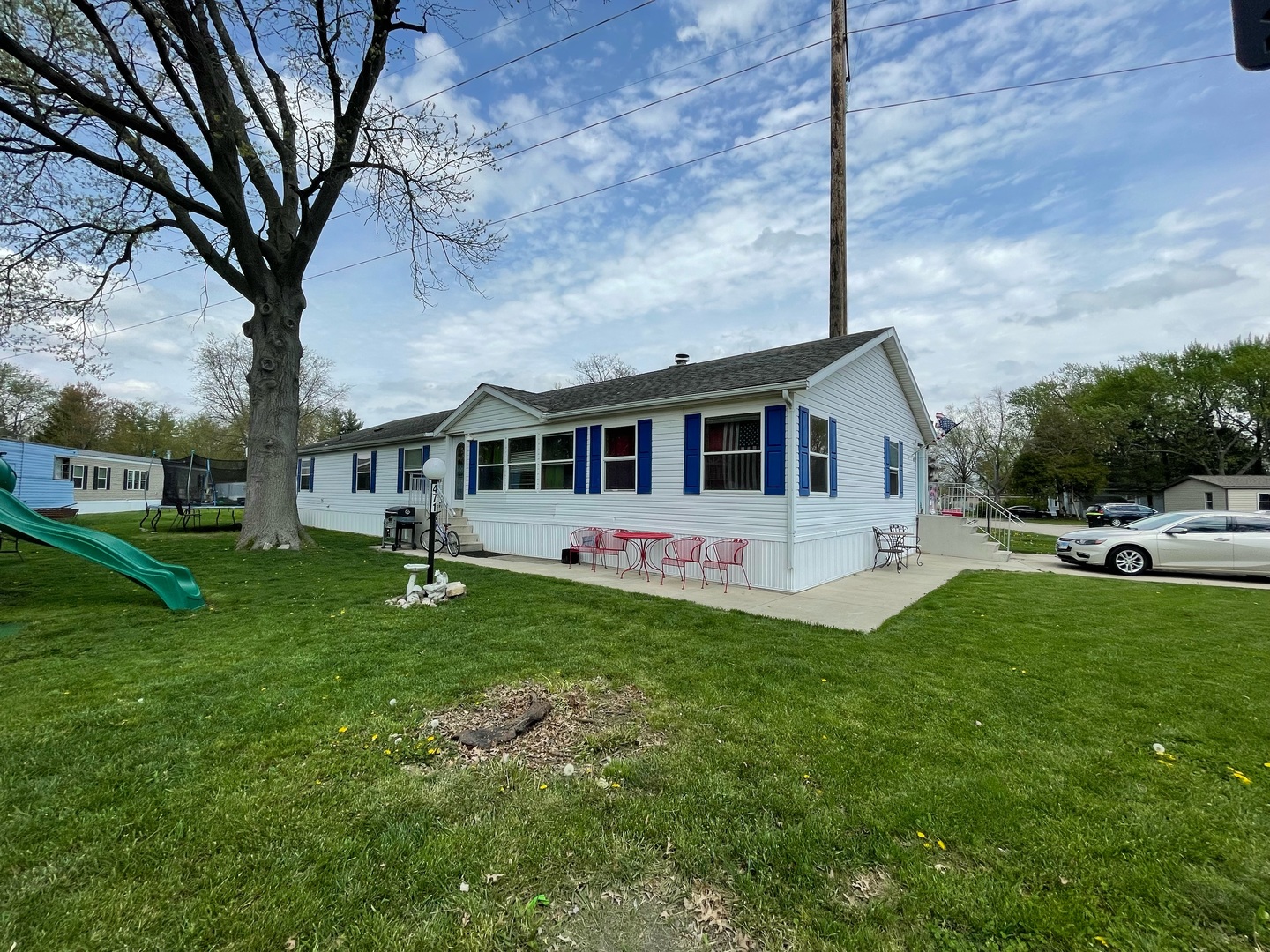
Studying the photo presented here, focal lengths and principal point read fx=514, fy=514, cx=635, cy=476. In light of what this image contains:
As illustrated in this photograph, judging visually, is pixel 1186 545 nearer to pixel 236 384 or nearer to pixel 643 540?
pixel 643 540

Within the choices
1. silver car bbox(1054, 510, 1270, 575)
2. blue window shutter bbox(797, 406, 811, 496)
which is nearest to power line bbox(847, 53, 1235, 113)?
blue window shutter bbox(797, 406, 811, 496)

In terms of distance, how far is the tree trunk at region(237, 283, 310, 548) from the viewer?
11070 millimetres

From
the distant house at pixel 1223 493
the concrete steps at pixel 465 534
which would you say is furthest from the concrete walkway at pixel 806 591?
the distant house at pixel 1223 493

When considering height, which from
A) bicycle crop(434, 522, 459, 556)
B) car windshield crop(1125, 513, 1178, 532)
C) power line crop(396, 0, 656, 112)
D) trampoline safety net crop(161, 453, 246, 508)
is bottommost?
bicycle crop(434, 522, 459, 556)

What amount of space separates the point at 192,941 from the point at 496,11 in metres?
11.7

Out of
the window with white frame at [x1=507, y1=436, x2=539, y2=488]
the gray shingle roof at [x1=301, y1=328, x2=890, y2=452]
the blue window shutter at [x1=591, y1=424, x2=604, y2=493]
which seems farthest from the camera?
the window with white frame at [x1=507, y1=436, x2=539, y2=488]

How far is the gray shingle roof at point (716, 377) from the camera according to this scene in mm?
8414

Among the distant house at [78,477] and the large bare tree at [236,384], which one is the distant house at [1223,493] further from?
the large bare tree at [236,384]

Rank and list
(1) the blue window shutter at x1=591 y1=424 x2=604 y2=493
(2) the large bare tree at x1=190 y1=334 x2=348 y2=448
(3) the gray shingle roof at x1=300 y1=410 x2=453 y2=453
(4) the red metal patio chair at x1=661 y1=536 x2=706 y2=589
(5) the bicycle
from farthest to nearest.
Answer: (2) the large bare tree at x1=190 y1=334 x2=348 y2=448, (3) the gray shingle roof at x1=300 y1=410 x2=453 y2=453, (5) the bicycle, (1) the blue window shutter at x1=591 y1=424 x2=604 y2=493, (4) the red metal patio chair at x1=661 y1=536 x2=706 y2=589

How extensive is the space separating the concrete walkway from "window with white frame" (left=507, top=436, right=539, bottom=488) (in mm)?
1804

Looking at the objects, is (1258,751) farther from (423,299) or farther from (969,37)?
(423,299)

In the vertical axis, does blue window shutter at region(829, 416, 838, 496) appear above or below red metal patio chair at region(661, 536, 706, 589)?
above

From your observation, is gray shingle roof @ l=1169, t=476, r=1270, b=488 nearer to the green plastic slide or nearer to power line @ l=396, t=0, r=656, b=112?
power line @ l=396, t=0, r=656, b=112

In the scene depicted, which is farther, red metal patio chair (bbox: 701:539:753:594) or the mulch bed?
red metal patio chair (bbox: 701:539:753:594)
